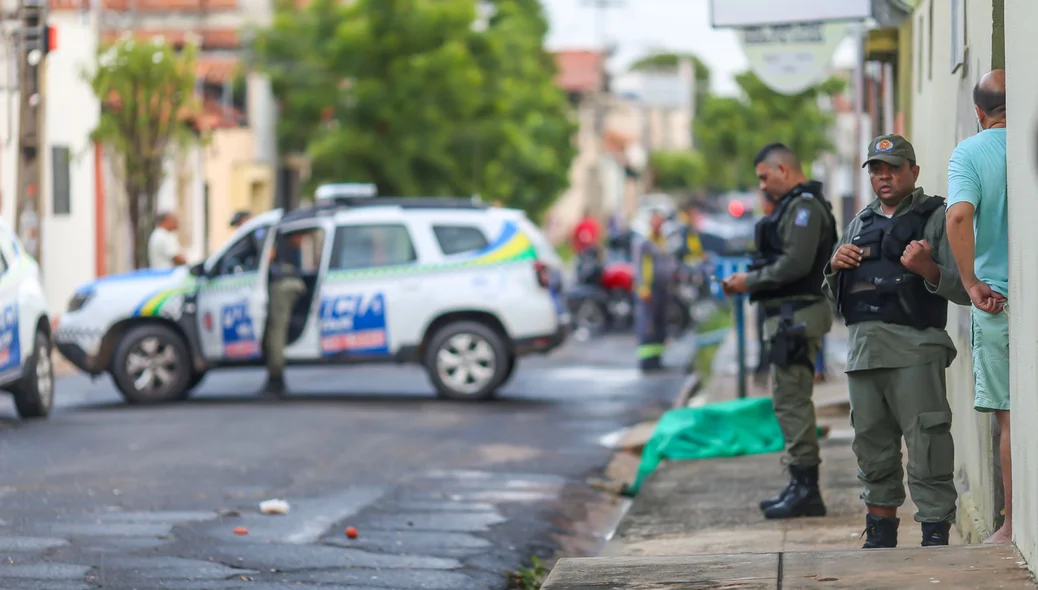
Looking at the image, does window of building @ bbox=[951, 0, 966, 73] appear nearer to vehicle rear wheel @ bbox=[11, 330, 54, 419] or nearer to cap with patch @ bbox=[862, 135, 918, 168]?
cap with patch @ bbox=[862, 135, 918, 168]

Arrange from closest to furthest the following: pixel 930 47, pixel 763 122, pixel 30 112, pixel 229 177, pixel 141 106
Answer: pixel 930 47, pixel 30 112, pixel 141 106, pixel 229 177, pixel 763 122

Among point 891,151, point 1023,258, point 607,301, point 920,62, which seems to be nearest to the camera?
point 1023,258

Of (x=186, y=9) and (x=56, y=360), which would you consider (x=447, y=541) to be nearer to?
(x=56, y=360)

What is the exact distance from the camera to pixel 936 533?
22.5 feet

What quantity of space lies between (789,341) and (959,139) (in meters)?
1.46

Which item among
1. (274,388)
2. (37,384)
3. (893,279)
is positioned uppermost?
(893,279)

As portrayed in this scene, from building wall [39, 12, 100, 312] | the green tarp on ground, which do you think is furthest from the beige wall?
the green tarp on ground

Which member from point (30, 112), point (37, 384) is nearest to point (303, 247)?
point (37, 384)

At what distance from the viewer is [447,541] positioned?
28.8 ft

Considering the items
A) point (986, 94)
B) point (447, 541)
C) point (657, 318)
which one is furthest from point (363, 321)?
point (986, 94)

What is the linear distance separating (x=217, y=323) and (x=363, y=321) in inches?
52.8

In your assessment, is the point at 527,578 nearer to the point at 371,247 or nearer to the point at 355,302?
the point at 355,302

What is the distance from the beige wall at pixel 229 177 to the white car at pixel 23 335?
2241 cm

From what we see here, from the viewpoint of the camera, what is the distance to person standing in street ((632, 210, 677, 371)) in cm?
2034
